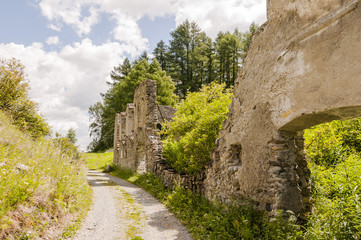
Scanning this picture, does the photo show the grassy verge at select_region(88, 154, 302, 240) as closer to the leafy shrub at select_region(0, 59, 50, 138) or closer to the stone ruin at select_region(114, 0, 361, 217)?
the stone ruin at select_region(114, 0, 361, 217)

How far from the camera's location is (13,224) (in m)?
4.18

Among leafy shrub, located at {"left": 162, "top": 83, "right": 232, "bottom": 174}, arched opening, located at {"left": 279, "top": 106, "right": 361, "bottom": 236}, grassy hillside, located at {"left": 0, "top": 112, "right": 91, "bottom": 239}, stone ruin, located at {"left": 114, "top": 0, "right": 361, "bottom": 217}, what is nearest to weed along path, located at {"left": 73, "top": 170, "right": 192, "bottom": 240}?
grassy hillside, located at {"left": 0, "top": 112, "right": 91, "bottom": 239}

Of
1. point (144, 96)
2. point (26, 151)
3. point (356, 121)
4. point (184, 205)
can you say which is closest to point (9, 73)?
point (26, 151)

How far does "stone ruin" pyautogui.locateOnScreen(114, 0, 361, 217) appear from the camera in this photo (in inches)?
136

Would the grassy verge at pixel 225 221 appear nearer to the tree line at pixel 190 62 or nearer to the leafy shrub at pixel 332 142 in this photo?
the leafy shrub at pixel 332 142

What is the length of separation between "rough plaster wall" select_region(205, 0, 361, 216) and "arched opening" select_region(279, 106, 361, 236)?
0.10 ft

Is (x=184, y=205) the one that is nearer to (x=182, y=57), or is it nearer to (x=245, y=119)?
(x=245, y=119)

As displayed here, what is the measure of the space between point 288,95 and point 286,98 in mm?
67

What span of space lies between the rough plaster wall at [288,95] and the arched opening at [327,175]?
0.03 metres

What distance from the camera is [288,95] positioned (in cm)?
437

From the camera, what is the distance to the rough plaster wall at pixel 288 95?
11.3 ft

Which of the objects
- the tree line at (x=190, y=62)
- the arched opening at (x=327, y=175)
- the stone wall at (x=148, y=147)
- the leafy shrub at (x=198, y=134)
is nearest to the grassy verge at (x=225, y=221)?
the arched opening at (x=327, y=175)

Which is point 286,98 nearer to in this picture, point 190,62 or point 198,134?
point 198,134

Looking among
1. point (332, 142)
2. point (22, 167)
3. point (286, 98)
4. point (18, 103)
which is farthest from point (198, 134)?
point (18, 103)
